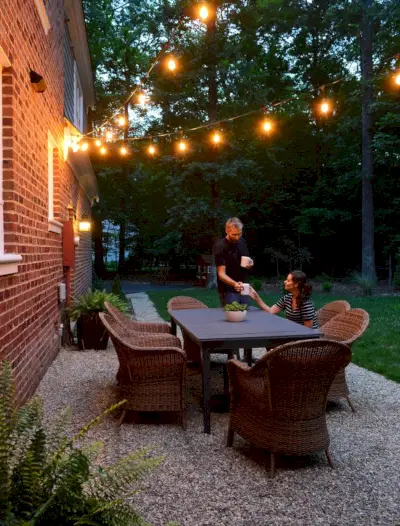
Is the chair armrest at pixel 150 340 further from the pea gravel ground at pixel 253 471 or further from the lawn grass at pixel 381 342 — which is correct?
the lawn grass at pixel 381 342

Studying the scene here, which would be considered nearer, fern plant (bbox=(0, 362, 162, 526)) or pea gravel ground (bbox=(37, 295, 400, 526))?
fern plant (bbox=(0, 362, 162, 526))

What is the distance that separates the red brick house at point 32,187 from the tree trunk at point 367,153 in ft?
48.8

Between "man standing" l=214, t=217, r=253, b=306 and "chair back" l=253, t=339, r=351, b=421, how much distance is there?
272 centimetres

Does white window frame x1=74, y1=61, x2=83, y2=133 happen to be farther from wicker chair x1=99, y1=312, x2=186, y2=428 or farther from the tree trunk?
the tree trunk

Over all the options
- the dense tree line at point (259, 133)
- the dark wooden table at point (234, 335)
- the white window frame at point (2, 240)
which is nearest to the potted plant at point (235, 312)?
the dark wooden table at point (234, 335)

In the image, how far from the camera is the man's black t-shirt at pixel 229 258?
6.36 metres

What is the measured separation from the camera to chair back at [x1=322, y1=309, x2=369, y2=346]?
4.80 m

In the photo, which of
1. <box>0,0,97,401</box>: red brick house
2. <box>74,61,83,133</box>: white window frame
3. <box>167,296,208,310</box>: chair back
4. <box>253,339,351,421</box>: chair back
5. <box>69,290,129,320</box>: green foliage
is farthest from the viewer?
<box>74,61,83,133</box>: white window frame

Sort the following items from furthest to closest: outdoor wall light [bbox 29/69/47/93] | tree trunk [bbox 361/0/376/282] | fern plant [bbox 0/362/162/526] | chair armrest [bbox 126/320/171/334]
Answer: tree trunk [bbox 361/0/376/282]
chair armrest [bbox 126/320/171/334]
outdoor wall light [bbox 29/69/47/93]
fern plant [bbox 0/362/162/526]

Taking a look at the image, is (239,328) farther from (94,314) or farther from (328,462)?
(94,314)

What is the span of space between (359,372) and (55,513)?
5458 millimetres

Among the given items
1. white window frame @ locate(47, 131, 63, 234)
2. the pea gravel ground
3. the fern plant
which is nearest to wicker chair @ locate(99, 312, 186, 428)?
the pea gravel ground

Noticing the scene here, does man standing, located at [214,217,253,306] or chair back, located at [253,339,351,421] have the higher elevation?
man standing, located at [214,217,253,306]

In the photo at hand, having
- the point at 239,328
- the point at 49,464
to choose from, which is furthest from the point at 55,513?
the point at 239,328
